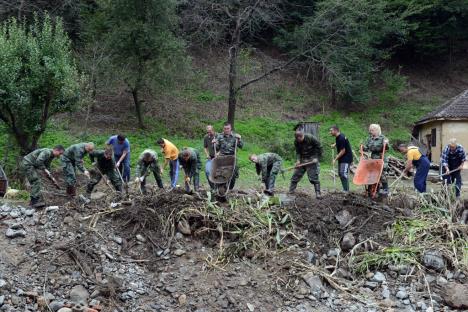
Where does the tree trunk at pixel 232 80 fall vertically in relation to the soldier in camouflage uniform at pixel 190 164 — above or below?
above

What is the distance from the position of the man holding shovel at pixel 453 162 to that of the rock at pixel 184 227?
5.31 m

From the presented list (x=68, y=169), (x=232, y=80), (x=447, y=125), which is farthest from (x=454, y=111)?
(x=68, y=169)

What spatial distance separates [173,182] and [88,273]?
332cm

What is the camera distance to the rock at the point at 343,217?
9695 millimetres

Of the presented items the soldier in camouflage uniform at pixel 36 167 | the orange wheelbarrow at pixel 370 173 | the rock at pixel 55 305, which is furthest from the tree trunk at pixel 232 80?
the rock at pixel 55 305

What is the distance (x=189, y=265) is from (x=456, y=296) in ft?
13.2

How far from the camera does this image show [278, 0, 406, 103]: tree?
21000 mm

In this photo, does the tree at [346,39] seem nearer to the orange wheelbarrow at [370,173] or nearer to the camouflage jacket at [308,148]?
the camouflage jacket at [308,148]

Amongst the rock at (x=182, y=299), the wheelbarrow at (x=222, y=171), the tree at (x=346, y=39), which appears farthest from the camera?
the tree at (x=346, y=39)

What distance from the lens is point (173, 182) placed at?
10.9 meters

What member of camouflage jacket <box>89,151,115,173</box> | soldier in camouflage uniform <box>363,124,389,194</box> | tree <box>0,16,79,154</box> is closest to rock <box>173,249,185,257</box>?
camouflage jacket <box>89,151,115,173</box>

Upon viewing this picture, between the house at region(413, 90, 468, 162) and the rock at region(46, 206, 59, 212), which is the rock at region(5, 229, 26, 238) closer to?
the rock at region(46, 206, 59, 212)

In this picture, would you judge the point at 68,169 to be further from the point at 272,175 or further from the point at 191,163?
the point at 272,175

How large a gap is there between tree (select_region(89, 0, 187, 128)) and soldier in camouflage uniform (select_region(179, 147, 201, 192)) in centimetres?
811
